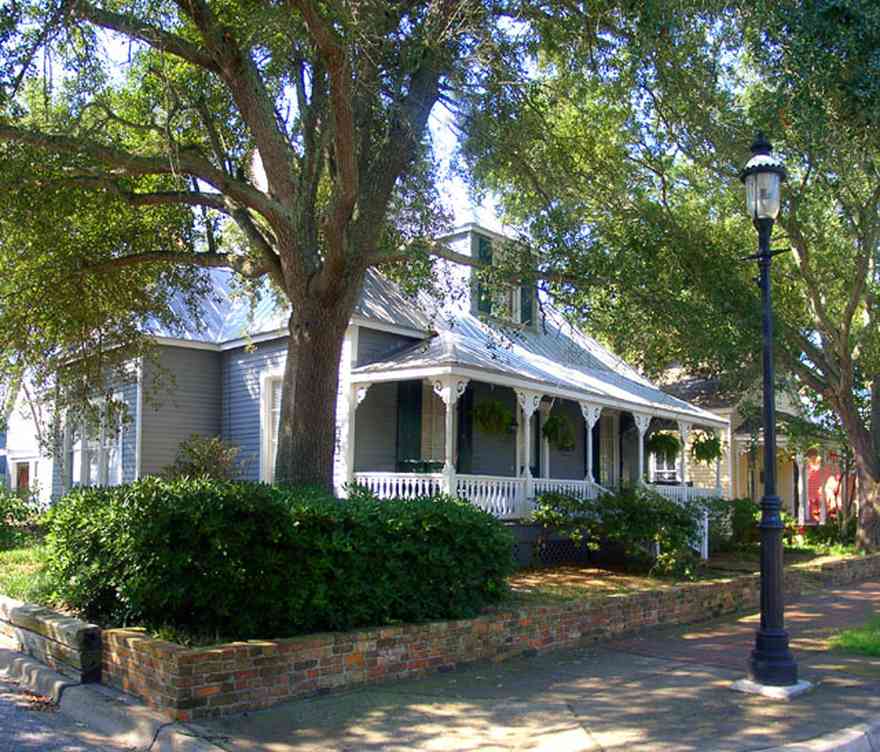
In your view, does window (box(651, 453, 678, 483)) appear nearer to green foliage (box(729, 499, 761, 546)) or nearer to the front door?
green foliage (box(729, 499, 761, 546))

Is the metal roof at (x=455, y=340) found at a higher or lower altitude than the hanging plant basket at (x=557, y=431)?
higher

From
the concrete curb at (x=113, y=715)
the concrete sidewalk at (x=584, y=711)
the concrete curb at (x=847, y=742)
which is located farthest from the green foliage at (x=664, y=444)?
the concrete curb at (x=113, y=715)

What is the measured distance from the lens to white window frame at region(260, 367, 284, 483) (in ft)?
56.6

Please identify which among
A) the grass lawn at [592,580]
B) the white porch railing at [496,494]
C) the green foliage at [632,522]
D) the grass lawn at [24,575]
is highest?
the white porch railing at [496,494]

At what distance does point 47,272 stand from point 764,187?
926 centimetres

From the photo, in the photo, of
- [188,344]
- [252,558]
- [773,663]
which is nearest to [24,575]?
[252,558]

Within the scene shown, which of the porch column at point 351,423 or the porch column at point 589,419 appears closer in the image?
the porch column at point 351,423

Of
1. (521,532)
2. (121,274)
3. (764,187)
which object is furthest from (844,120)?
(121,274)

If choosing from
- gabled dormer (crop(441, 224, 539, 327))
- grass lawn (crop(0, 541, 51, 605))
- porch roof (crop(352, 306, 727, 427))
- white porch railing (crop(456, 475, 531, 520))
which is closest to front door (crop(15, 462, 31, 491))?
grass lawn (crop(0, 541, 51, 605))

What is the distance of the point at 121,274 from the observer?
13.2 meters

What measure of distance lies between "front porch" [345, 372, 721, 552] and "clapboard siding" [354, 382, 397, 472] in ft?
0.06

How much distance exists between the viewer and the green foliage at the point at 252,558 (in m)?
7.21

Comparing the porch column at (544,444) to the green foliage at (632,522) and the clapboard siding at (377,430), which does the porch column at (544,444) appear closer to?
the green foliage at (632,522)

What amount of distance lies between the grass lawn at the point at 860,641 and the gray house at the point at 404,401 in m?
5.56
